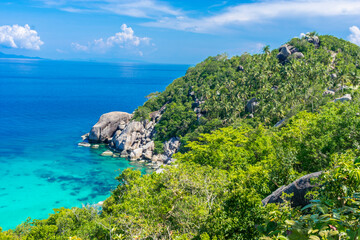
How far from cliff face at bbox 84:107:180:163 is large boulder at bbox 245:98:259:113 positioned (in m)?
21.8

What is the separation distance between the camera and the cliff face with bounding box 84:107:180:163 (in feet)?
226

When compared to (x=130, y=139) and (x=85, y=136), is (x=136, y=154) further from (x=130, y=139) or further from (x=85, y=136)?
(x=85, y=136)

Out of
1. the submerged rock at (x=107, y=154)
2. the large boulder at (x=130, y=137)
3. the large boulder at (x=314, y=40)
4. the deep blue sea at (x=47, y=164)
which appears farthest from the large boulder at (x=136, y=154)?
the large boulder at (x=314, y=40)

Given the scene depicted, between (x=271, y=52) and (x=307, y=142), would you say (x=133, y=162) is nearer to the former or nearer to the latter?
(x=307, y=142)

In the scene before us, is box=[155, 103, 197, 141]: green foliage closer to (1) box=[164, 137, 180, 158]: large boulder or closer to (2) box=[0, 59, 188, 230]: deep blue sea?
(1) box=[164, 137, 180, 158]: large boulder

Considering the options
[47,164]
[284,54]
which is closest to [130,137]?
[47,164]

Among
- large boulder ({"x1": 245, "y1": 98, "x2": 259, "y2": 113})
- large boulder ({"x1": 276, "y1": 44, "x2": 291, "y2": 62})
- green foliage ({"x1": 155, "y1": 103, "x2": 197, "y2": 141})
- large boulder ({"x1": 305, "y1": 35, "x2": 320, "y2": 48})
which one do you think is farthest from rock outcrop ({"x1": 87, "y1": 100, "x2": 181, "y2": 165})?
large boulder ({"x1": 305, "y1": 35, "x2": 320, "y2": 48})

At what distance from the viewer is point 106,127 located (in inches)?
3157

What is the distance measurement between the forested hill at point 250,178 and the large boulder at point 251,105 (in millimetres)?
279

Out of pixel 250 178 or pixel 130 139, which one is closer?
pixel 250 178

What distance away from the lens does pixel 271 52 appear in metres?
99.5

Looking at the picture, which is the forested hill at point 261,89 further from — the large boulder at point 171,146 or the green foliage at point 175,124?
the large boulder at point 171,146

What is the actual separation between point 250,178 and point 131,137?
200ft

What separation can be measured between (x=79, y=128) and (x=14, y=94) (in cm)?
8462
